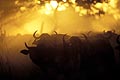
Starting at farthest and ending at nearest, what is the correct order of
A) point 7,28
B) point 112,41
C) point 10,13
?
point 10,13 → point 7,28 → point 112,41

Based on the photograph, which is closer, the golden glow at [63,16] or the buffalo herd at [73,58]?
the buffalo herd at [73,58]

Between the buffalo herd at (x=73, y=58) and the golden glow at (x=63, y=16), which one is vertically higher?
the buffalo herd at (x=73, y=58)

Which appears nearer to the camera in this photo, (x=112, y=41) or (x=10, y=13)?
(x=112, y=41)

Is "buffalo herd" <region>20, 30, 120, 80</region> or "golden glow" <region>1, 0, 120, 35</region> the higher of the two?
"buffalo herd" <region>20, 30, 120, 80</region>

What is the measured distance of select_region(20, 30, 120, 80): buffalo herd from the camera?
19938mm

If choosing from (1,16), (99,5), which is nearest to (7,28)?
(1,16)

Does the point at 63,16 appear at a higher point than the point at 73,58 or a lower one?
lower

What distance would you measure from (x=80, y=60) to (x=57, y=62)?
1505 millimetres

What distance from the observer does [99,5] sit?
40.2m

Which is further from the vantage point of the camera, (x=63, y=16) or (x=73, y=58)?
(x=63, y=16)

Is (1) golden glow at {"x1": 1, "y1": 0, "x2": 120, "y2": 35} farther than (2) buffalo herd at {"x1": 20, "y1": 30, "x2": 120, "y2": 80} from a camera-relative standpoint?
Yes

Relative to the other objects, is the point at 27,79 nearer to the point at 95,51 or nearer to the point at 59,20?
the point at 95,51

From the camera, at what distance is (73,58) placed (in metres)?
20.7

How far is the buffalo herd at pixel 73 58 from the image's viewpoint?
1994 centimetres
